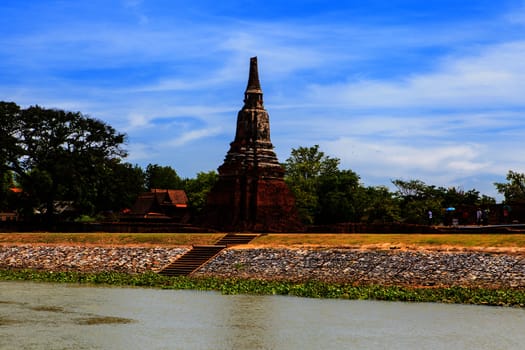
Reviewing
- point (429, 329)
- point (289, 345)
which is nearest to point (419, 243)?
point (429, 329)

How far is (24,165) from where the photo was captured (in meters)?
72.8

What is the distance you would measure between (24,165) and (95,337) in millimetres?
50535

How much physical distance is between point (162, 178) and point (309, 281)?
10675cm

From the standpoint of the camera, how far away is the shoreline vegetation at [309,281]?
114ft

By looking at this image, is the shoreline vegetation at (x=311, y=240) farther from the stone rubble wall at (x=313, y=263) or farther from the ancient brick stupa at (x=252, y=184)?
the ancient brick stupa at (x=252, y=184)

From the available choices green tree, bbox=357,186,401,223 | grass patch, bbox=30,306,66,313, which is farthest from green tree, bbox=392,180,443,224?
grass patch, bbox=30,306,66,313

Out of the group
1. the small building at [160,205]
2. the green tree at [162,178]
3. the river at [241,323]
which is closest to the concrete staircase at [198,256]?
the river at [241,323]

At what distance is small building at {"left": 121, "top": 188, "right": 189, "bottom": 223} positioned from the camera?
99.8 meters

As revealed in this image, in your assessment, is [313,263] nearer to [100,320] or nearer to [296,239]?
[296,239]

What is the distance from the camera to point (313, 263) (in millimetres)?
43406

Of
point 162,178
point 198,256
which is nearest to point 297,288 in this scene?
point 198,256

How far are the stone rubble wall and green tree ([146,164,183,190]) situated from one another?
89.0 m

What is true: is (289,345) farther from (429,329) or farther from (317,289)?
(317,289)

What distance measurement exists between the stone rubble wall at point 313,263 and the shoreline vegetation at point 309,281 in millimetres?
1006
